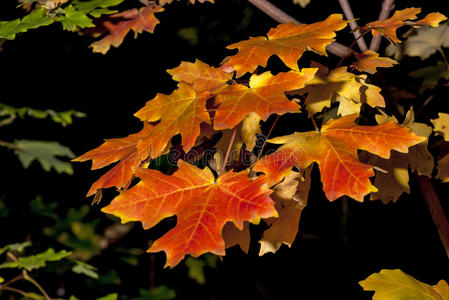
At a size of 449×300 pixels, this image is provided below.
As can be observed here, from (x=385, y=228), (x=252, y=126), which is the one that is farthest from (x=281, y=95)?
(x=385, y=228)

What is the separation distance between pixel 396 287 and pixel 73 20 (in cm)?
117

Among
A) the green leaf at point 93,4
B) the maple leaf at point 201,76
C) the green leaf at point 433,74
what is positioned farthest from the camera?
the green leaf at point 433,74

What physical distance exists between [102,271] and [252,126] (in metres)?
2.24

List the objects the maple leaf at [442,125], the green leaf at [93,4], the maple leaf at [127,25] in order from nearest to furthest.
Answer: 1. the maple leaf at [442,125]
2. the green leaf at [93,4]
3. the maple leaf at [127,25]

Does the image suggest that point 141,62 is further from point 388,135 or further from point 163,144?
point 388,135

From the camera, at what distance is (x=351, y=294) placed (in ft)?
11.6

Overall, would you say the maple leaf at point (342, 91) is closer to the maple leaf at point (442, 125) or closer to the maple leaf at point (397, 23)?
the maple leaf at point (397, 23)

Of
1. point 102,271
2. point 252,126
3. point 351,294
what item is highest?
point 252,126

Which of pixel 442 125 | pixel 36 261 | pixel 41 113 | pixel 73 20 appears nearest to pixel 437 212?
pixel 442 125

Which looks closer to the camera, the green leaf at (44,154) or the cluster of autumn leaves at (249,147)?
the cluster of autumn leaves at (249,147)

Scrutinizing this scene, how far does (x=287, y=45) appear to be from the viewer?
112cm

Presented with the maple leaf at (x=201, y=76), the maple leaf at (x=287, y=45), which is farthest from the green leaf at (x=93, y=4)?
the maple leaf at (x=287, y=45)

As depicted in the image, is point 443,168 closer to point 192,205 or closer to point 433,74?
point 433,74

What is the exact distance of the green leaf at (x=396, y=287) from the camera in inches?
44.6
